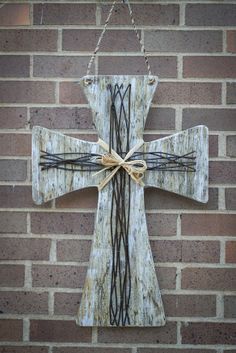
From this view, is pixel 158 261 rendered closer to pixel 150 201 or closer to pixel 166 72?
pixel 150 201

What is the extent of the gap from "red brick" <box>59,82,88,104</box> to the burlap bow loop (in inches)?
7.7

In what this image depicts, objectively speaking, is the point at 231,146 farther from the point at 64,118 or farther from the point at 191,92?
the point at 64,118

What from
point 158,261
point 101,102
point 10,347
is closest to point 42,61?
point 101,102

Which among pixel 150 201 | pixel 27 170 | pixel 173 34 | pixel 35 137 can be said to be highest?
pixel 173 34

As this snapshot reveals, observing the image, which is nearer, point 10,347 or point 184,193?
point 184,193

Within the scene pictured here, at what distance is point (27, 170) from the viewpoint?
1713mm

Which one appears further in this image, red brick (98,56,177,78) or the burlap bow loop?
red brick (98,56,177,78)

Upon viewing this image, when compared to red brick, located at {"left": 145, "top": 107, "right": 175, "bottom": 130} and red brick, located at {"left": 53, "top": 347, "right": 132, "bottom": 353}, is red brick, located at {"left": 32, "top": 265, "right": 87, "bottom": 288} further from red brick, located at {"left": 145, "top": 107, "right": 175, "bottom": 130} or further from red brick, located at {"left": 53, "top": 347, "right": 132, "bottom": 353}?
red brick, located at {"left": 145, "top": 107, "right": 175, "bottom": 130}

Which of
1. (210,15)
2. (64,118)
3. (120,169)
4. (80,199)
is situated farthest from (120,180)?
(210,15)

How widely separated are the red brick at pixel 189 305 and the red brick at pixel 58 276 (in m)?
0.31

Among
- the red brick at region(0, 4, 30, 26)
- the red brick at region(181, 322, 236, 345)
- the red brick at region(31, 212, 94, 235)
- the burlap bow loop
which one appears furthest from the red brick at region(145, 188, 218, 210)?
the red brick at region(0, 4, 30, 26)

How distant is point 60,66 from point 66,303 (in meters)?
0.84

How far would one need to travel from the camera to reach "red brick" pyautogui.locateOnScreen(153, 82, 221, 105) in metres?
1.70

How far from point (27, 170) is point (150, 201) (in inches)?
17.8
